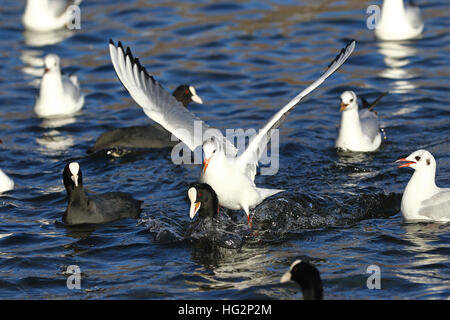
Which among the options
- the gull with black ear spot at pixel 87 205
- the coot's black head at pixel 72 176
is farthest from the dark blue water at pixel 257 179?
the coot's black head at pixel 72 176

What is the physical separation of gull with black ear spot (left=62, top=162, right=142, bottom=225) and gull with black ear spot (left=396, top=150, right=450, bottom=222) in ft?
10.4

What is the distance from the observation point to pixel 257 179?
11.1 meters

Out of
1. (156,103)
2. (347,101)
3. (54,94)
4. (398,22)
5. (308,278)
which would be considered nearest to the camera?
(308,278)

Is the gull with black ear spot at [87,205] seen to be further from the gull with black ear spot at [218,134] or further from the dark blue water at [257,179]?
the gull with black ear spot at [218,134]

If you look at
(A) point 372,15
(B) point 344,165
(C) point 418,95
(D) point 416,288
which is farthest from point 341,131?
(A) point 372,15

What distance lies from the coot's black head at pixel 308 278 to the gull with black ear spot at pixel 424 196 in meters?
2.74

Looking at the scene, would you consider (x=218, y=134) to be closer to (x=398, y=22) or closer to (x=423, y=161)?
(x=423, y=161)

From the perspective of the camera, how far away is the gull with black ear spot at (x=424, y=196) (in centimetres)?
926

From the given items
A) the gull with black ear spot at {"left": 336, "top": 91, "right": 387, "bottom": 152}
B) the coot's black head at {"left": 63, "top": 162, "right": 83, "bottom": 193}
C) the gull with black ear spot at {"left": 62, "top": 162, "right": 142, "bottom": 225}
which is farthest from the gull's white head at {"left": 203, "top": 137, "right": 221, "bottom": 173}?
the gull with black ear spot at {"left": 336, "top": 91, "right": 387, "bottom": 152}

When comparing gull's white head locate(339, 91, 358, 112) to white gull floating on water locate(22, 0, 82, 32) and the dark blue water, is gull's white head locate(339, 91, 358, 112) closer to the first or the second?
the dark blue water

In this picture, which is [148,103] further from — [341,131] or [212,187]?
[341,131]

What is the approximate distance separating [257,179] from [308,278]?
4.25 m

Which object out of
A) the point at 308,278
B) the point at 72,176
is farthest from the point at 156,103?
the point at 308,278
